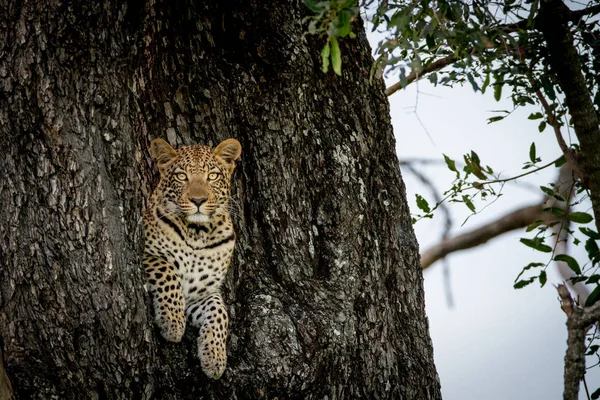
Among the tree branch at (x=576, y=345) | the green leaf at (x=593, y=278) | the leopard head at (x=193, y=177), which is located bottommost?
the tree branch at (x=576, y=345)

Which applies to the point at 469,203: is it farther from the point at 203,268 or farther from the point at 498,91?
the point at 203,268

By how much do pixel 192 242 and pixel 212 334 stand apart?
0.53 metres

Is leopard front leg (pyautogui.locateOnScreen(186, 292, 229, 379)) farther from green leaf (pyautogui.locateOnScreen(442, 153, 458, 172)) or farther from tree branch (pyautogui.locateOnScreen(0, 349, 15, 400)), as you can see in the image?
green leaf (pyautogui.locateOnScreen(442, 153, 458, 172))

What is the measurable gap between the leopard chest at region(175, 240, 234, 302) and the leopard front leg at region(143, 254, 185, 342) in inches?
4.7

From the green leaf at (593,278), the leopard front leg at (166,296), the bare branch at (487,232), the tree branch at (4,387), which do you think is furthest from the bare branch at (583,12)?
the tree branch at (4,387)

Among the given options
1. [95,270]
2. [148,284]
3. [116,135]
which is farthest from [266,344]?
[116,135]

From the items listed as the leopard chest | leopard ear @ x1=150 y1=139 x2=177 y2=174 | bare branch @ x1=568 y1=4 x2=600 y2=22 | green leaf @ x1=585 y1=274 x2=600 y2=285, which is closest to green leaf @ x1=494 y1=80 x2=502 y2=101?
bare branch @ x1=568 y1=4 x2=600 y2=22

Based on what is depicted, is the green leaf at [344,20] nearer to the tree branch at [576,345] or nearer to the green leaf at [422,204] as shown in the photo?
the tree branch at [576,345]

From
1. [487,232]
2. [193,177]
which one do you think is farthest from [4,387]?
[487,232]

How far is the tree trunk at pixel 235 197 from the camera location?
3930 millimetres

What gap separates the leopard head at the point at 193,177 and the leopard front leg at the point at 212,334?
433 mm

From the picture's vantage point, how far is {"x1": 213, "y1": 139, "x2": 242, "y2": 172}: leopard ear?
14.6 ft

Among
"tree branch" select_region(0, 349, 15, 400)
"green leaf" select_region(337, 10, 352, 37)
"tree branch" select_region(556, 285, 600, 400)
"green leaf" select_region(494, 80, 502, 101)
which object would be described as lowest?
"tree branch" select_region(556, 285, 600, 400)

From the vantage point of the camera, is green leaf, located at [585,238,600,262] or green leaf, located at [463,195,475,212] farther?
green leaf, located at [463,195,475,212]
